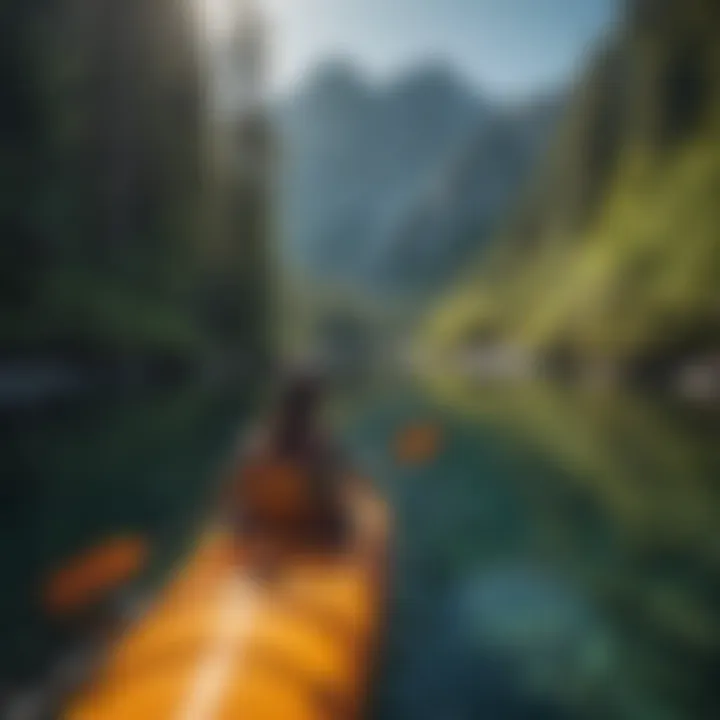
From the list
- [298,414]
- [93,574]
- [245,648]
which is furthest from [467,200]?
[245,648]

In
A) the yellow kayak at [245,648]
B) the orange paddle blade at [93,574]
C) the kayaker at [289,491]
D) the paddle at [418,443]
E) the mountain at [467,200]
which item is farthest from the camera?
the paddle at [418,443]

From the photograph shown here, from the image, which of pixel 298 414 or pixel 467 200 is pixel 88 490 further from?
pixel 467 200

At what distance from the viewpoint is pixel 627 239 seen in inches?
356

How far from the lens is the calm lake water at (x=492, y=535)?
10.6 ft

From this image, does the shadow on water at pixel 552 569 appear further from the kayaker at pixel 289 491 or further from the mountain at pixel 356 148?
the mountain at pixel 356 148

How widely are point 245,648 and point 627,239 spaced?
7.79 meters

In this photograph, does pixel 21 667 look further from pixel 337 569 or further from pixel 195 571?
pixel 337 569

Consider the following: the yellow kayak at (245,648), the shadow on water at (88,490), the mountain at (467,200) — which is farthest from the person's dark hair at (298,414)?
the mountain at (467,200)

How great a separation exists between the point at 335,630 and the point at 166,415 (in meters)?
6.09

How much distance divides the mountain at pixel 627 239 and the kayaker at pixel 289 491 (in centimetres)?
321

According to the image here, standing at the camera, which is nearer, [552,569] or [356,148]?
[552,569]

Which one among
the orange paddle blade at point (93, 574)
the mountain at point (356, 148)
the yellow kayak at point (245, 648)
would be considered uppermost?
the mountain at point (356, 148)

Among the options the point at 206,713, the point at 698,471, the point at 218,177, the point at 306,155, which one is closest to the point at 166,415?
the point at 218,177

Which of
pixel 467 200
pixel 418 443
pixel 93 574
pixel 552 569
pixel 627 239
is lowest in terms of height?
pixel 418 443
